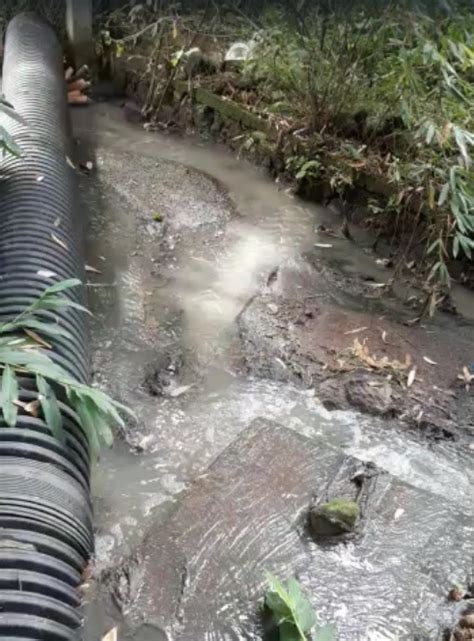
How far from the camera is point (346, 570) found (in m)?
2.84

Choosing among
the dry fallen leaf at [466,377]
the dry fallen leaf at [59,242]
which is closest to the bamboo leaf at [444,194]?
the dry fallen leaf at [466,377]

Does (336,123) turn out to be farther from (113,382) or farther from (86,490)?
(86,490)

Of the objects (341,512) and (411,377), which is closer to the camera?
(341,512)

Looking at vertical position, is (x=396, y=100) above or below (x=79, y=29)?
above

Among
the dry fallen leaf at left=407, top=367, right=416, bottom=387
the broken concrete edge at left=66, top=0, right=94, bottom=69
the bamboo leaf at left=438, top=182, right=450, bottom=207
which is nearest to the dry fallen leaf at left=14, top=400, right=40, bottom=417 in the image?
the dry fallen leaf at left=407, top=367, right=416, bottom=387

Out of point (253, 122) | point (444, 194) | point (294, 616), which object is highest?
point (444, 194)

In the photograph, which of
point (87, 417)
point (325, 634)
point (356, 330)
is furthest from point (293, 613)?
point (356, 330)

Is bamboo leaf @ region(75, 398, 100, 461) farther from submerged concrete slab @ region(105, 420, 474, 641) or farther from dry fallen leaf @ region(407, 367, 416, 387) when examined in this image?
dry fallen leaf @ region(407, 367, 416, 387)

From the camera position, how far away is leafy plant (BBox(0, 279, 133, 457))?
2.17 m

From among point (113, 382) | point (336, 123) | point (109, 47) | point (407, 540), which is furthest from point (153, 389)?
point (109, 47)

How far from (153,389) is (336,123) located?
3.26 m

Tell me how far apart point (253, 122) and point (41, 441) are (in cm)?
500

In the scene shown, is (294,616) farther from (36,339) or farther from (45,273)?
(45,273)

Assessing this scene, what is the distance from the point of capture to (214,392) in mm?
3820
